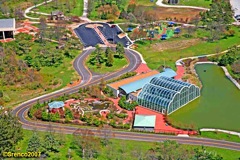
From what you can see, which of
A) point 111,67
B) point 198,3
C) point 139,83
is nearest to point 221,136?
point 139,83

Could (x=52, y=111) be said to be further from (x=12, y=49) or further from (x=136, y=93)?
(x=12, y=49)

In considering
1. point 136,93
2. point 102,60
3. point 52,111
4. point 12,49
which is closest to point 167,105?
point 136,93

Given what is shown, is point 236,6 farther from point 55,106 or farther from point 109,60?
point 55,106

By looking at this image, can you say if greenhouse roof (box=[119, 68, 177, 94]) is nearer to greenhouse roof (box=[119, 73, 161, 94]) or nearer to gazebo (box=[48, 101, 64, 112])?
greenhouse roof (box=[119, 73, 161, 94])

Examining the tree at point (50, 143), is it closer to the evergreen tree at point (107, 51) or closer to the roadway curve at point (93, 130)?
the roadway curve at point (93, 130)

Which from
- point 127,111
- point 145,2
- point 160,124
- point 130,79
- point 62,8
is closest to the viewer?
point 160,124

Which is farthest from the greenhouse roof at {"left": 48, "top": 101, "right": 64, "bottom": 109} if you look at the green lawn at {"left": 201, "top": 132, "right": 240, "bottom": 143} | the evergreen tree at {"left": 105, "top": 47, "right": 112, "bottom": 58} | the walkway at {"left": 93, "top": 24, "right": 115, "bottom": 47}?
the walkway at {"left": 93, "top": 24, "right": 115, "bottom": 47}

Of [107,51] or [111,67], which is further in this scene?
[107,51]
